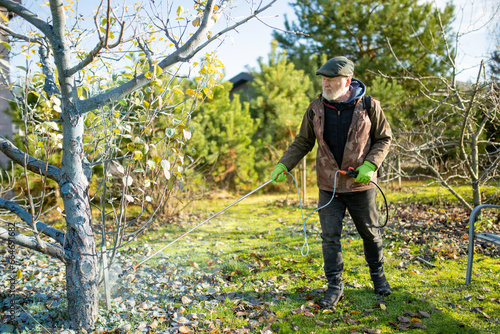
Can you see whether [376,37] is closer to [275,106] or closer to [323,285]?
[275,106]

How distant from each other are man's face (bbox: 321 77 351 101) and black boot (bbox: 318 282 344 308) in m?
1.59

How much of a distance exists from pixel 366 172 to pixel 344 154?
0.82 feet

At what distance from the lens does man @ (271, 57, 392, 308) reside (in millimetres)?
2971

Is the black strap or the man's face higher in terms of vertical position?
the man's face

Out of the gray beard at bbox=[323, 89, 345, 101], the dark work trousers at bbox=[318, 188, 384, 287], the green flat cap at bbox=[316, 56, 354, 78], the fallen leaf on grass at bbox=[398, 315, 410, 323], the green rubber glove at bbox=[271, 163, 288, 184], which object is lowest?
the fallen leaf on grass at bbox=[398, 315, 410, 323]

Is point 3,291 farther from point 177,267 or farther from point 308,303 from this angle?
point 308,303

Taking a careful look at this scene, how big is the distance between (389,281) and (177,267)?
7.08 feet

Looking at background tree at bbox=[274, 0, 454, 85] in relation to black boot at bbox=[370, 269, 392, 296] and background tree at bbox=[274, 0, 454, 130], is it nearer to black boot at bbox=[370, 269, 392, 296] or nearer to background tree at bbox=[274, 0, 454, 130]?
background tree at bbox=[274, 0, 454, 130]

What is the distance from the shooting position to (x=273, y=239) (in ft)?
17.0

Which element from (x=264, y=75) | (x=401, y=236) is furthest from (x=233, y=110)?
(x=401, y=236)

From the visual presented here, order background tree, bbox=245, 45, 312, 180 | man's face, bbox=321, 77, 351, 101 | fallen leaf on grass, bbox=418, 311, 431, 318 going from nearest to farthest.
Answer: fallen leaf on grass, bbox=418, 311, 431, 318, man's face, bbox=321, 77, 351, 101, background tree, bbox=245, 45, 312, 180

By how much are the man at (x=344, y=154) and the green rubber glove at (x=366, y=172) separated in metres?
0.02

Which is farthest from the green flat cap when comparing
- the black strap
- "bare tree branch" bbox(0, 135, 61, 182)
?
"bare tree branch" bbox(0, 135, 61, 182)

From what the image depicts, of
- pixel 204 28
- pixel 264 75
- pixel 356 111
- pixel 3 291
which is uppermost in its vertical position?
pixel 264 75
